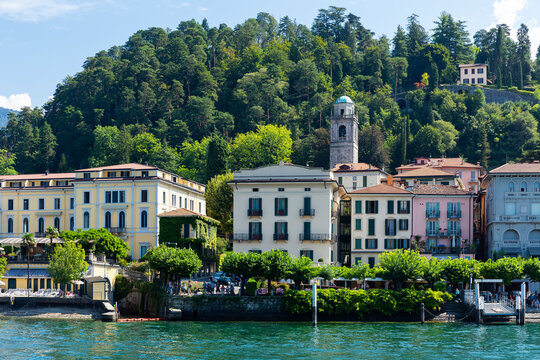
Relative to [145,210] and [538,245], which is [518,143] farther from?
[145,210]

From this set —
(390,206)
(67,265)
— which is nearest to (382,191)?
(390,206)

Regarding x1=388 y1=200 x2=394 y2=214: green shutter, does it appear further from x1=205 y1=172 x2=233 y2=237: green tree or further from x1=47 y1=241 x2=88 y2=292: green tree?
x1=47 y1=241 x2=88 y2=292: green tree

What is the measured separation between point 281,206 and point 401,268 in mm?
15126

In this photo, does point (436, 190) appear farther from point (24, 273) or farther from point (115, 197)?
point (24, 273)

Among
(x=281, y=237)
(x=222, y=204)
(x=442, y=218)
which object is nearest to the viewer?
(x=281, y=237)

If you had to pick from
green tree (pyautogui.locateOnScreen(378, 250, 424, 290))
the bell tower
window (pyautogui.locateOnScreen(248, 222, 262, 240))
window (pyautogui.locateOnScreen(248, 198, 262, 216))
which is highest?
the bell tower

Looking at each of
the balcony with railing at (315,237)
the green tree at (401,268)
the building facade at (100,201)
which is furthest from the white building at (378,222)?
the building facade at (100,201)

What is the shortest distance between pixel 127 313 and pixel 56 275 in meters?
6.84

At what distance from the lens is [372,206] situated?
82.5 meters

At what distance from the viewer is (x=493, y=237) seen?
80.7m

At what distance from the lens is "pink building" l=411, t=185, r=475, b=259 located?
83188 mm

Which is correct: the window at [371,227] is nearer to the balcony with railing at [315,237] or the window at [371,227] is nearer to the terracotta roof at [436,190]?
the terracotta roof at [436,190]

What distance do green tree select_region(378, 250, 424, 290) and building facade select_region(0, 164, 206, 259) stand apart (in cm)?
2738

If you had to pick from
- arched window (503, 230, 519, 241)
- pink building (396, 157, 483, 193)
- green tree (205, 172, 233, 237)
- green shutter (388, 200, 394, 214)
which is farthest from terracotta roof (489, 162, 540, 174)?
pink building (396, 157, 483, 193)
